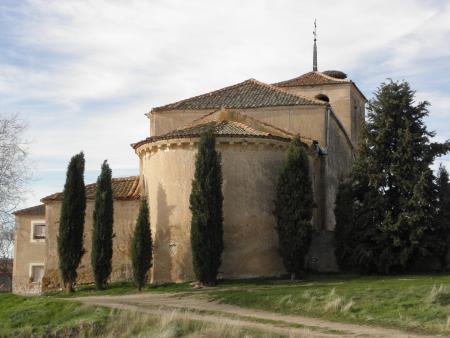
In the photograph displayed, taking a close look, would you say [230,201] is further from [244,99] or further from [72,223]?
[244,99]

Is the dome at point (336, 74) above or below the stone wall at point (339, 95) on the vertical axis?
above

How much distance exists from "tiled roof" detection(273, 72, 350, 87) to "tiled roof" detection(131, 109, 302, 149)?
9.42 meters

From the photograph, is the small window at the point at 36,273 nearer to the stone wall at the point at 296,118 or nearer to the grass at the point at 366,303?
the stone wall at the point at 296,118

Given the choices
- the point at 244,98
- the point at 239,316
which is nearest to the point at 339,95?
the point at 244,98

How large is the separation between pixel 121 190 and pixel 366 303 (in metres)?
15.1

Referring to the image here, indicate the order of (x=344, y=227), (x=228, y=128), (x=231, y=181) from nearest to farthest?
(x=231, y=181), (x=344, y=227), (x=228, y=128)

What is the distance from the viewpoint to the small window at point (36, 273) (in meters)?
36.2

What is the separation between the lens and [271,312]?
17.2 metres

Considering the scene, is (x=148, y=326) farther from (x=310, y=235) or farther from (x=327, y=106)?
(x=327, y=106)

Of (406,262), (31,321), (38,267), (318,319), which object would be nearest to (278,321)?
(318,319)

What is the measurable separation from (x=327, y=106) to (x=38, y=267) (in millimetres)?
18369

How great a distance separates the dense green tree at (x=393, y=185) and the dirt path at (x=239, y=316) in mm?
8011

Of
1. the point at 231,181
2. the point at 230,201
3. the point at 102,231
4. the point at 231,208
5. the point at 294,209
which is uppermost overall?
the point at 231,181

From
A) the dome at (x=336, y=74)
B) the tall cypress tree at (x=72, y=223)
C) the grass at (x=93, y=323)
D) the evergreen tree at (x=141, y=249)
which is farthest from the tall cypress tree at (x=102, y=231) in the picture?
the dome at (x=336, y=74)
